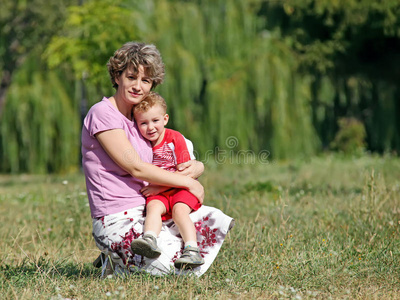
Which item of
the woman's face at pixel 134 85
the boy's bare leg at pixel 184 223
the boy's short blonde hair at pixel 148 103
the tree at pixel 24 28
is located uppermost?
the tree at pixel 24 28

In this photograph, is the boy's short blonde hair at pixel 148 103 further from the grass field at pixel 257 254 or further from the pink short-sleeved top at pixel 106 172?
the grass field at pixel 257 254

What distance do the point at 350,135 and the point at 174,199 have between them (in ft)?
36.4

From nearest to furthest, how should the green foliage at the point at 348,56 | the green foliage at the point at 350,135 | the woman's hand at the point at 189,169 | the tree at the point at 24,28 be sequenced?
1. the woman's hand at the point at 189,169
2. the green foliage at the point at 348,56
3. the tree at the point at 24,28
4. the green foliage at the point at 350,135

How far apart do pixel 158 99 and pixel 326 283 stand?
63.8 inches

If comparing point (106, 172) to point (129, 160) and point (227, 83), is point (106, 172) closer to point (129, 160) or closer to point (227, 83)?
point (129, 160)

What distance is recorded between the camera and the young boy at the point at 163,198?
3.35 metres

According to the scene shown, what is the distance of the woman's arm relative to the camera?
348 cm

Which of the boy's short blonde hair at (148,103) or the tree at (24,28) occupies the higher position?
the tree at (24,28)

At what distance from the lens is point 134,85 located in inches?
142

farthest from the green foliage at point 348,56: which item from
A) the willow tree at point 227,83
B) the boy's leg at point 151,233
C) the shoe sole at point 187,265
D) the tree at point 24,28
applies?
the shoe sole at point 187,265

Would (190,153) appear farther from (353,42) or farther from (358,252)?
(353,42)

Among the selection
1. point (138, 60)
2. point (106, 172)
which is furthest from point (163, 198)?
point (138, 60)

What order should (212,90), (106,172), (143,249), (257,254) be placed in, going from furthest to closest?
1. (212,90)
2. (257,254)
3. (106,172)
4. (143,249)

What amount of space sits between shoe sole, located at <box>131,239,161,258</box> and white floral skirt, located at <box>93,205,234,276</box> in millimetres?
118
